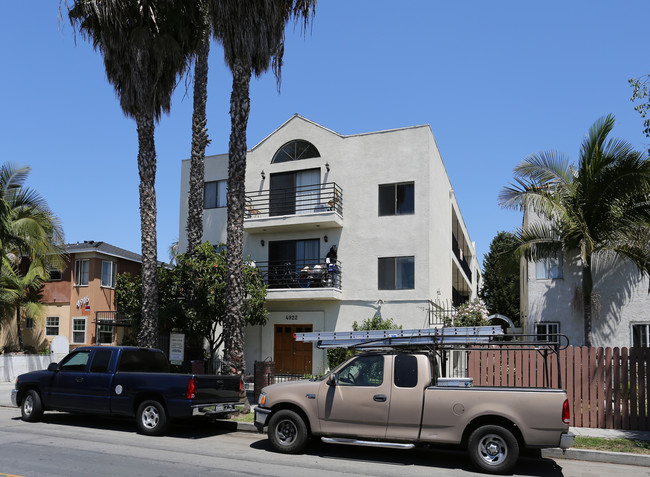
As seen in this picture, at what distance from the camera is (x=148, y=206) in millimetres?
17953

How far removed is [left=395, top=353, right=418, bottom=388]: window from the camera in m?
9.71

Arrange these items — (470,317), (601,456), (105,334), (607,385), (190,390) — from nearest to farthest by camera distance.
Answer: (601,456)
(190,390)
(607,385)
(470,317)
(105,334)

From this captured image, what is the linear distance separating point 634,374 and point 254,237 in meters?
15.6

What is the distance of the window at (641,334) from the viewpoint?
67.4 ft

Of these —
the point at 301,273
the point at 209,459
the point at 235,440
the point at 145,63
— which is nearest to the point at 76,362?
the point at 235,440

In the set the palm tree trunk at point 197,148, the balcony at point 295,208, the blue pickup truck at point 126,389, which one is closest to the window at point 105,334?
the balcony at point 295,208

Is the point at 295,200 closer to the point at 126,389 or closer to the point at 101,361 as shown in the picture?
the point at 101,361

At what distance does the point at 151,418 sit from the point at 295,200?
44.2 feet

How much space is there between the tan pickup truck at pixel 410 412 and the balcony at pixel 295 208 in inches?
504

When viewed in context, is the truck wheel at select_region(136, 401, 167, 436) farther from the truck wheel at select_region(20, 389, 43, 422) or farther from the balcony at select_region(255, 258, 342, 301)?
the balcony at select_region(255, 258, 342, 301)

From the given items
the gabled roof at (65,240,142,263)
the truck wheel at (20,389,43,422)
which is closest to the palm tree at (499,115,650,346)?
the truck wheel at (20,389,43,422)

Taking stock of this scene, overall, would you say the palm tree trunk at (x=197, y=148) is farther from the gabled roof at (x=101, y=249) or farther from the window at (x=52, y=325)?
the window at (x=52, y=325)

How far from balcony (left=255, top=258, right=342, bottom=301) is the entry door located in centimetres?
158

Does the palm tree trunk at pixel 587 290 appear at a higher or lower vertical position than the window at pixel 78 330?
higher
